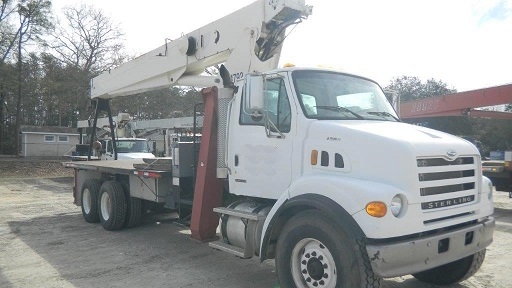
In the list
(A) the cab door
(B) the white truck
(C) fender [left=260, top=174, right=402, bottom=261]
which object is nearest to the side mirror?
(B) the white truck

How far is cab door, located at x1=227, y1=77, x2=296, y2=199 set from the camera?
494cm

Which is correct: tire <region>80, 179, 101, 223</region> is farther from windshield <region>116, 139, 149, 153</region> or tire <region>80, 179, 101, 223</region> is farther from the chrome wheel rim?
windshield <region>116, 139, 149, 153</region>

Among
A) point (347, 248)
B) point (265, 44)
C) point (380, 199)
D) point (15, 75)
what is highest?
point (15, 75)

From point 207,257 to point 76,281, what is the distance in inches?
75.6

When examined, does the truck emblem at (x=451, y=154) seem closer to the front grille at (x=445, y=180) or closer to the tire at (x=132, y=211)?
the front grille at (x=445, y=180)

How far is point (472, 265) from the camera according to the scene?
4.92m

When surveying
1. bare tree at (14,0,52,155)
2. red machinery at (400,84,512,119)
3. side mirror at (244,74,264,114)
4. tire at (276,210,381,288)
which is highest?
bare tree at (14,0,52,155)

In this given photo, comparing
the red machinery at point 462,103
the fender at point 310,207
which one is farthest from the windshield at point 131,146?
the fender at point 310,207

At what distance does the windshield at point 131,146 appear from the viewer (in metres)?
18.5

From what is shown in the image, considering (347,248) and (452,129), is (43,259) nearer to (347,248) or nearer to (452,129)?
(347,248)

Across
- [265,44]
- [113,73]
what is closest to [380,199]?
[265,44]

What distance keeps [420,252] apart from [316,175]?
4.02ft

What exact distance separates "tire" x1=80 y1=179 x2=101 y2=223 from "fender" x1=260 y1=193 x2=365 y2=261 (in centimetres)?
583

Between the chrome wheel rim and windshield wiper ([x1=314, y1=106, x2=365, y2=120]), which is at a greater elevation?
windshield wiper ([x1=314, y1=106, x2=365, y2=120])
